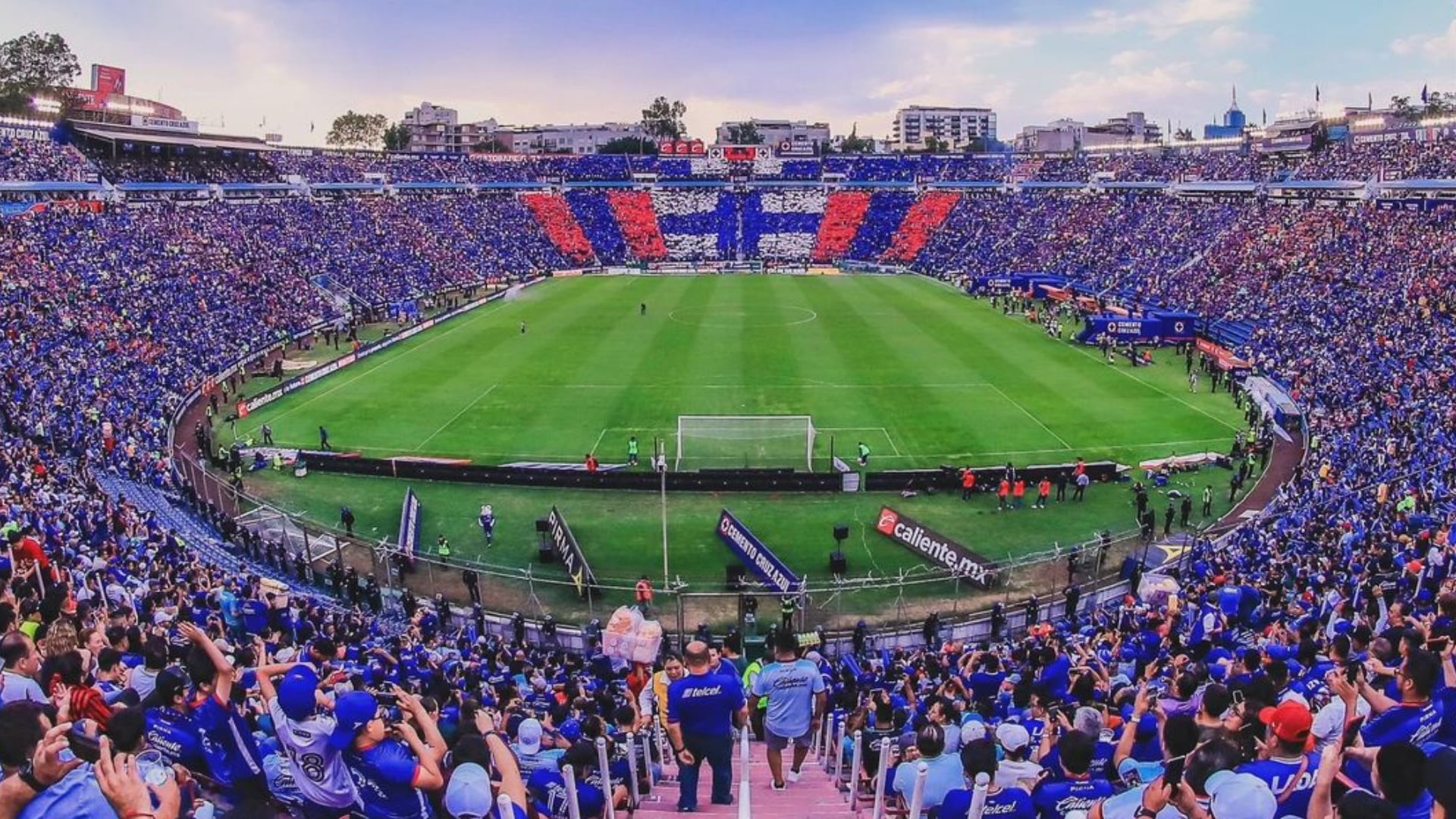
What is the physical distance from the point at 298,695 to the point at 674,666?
22.3 feet

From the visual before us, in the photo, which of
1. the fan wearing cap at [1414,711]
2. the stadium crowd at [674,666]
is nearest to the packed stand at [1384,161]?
the stadium crowd at [674,666]

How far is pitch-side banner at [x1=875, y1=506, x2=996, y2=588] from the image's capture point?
24297 millimetres

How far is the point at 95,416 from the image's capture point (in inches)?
1296

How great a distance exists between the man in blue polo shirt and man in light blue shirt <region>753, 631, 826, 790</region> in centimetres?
54

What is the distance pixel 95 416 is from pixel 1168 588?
106 ft

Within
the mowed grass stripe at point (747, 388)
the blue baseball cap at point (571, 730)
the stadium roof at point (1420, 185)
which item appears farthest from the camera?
the stadium roof at point (1420, 185)

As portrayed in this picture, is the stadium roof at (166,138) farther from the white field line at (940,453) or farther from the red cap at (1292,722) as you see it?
the red cap at (1292,722)

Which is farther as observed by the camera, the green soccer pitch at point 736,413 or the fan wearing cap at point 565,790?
the green soccer pitch at point 736,413

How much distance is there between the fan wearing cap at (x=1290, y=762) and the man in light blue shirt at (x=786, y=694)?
3.83 m

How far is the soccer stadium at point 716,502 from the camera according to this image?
275 inches

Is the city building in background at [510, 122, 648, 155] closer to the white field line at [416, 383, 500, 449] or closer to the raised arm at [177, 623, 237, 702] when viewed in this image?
the white field line at [416, 383, 500, 449]

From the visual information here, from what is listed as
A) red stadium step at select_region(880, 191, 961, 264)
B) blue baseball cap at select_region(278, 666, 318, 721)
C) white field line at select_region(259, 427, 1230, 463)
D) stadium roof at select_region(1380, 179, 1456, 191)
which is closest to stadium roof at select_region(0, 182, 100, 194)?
white field line at select_region(259, 427, 1230, 463)

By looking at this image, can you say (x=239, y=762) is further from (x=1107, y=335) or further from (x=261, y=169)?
(x=261, y=169)

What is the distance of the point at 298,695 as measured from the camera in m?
6.37
